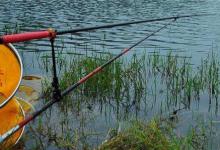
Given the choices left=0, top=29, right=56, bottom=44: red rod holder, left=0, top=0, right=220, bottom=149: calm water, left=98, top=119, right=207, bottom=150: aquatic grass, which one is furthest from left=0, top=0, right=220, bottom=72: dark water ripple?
left=0, top=29, right=56, bottom=44: red rod holder

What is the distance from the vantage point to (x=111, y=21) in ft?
83.2

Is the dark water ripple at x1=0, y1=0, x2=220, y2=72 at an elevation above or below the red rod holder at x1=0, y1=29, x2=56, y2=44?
below

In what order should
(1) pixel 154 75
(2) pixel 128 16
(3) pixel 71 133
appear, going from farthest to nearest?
(2) pixel 128 16
(1) pixel 154 75
(3) pixel 71 133

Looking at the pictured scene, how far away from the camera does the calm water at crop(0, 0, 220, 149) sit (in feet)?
56.4

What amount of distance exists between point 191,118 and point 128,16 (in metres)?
19.5

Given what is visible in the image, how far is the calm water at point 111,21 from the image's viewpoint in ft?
56.4

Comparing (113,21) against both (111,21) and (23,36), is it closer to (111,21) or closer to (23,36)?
(111,21)

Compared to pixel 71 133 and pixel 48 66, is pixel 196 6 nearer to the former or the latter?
pixel 48 66

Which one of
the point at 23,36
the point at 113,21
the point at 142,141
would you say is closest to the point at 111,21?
the point at 113,21

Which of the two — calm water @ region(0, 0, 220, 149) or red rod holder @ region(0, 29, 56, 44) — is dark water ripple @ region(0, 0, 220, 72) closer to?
calm water @ region(0, 0, 220, 149)

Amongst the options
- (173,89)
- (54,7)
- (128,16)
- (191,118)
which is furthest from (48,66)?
(54,7)

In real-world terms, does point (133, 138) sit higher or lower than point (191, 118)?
higher

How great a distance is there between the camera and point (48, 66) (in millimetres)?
13234

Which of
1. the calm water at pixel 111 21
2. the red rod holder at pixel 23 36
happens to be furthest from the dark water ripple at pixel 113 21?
the red rod holder at pixel 23 36
